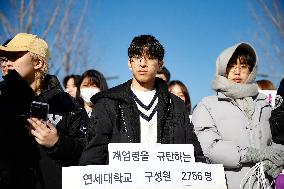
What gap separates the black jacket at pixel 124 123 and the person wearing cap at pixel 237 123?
0.29 m

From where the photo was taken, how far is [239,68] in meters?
3.79

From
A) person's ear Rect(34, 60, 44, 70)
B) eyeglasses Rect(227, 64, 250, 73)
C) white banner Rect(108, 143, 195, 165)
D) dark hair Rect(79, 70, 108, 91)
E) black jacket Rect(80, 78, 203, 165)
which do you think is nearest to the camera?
white banner Rect(108, 143, 195, 165)

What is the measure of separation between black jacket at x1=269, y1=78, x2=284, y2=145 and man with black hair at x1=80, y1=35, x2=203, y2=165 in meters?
0.72

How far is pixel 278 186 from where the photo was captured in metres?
3.38

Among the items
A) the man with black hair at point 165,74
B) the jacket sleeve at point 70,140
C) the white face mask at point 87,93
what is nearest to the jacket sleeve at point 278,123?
the jacket sleeve at point 70,140

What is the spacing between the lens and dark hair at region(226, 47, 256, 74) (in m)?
3.82

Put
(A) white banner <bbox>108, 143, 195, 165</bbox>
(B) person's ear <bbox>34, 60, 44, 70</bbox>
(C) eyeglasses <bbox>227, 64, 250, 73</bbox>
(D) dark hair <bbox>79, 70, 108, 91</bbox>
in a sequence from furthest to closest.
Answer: (D) dark hair <bbox>79, 70, 108, 91</bbox> → (C) eyeglasses <bbox>227, 64, 250, 73</bbox> → (B) person's ear <bbox>34, 60, 44, 70</bbox> → (A) white banner <bbox>108, 143, 195, 165</bbox>

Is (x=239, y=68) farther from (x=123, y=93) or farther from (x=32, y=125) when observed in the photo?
(x=32, y=125)

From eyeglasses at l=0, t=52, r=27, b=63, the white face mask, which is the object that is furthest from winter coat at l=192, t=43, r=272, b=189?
the white face mask

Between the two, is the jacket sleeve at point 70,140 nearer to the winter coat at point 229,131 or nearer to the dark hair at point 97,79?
the winter coat at point 229,131

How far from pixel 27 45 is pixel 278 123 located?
2001 mm

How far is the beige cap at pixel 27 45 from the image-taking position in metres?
3.03

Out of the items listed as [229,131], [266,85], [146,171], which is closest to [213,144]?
[229,131]

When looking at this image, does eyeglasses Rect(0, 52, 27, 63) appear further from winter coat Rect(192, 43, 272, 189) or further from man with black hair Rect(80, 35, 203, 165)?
winter coat Rect(192, 43, 272, 189)
